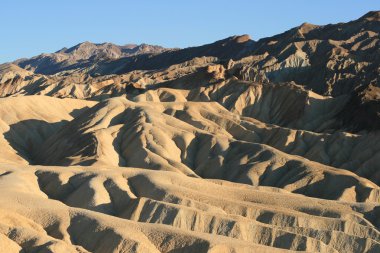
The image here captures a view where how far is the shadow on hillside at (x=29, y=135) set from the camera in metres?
105

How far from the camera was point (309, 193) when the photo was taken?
78.6 meters

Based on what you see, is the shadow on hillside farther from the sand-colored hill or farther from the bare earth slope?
the sand-colored hill

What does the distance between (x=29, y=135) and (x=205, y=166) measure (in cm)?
3214

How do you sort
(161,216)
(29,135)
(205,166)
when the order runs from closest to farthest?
(161,216) → (205,166) → (29,135)

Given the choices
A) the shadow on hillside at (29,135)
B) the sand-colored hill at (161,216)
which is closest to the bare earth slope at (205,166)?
the sand-colored hill at (161,216)

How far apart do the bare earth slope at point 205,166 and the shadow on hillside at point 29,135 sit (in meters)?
0.28

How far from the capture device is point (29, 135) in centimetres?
11094

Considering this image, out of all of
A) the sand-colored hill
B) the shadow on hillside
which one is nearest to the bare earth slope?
the sand-colored hill

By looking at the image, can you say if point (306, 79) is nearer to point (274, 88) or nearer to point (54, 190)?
point (274, 88)

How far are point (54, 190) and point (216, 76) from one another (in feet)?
269

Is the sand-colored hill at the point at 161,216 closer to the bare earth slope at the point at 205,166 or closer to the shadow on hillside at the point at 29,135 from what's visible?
the bare earth slope at the point at 205,166

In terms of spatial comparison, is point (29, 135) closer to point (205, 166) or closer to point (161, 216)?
point (205, 166)

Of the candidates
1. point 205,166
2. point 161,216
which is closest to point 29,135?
point 205,166

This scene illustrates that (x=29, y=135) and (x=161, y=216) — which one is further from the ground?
(x=161, y=216)
